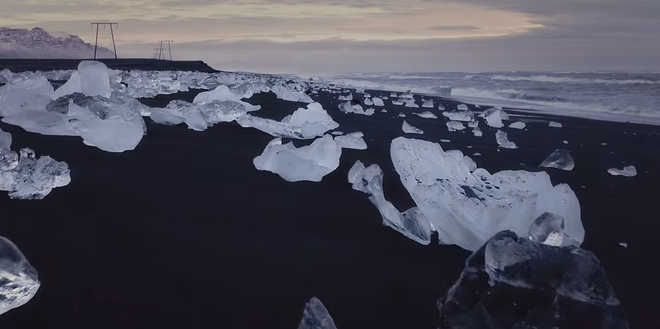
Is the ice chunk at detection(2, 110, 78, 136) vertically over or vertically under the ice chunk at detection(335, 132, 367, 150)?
over

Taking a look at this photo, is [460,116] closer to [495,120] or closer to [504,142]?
[495,120]

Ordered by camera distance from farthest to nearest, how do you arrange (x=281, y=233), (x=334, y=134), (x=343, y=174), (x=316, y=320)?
1. (x=334, y=134)
2. (x=343, y=174)
3. (x=281, y=233)
4. (x=316, y=320)

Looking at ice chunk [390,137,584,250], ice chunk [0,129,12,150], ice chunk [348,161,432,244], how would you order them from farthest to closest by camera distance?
ice chunk [0,129,12,150]
ice chunk [348,161,432,244]
ice chunk [390,137,584,250]

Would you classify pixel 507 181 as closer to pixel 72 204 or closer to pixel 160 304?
pixel 160 304

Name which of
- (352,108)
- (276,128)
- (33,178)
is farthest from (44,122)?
(352,108)

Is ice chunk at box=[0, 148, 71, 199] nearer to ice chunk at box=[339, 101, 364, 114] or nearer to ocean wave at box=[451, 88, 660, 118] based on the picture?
ice chunk at box=[339, 101, 364, 114]

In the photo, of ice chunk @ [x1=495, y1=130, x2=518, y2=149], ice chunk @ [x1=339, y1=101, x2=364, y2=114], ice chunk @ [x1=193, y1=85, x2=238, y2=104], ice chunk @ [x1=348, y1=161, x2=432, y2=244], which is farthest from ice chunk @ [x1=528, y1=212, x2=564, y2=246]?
ice chunk @ [x1=339, y1=101, x2=364, y2=114]

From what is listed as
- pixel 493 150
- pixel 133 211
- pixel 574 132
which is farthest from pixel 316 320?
pixel 574 132

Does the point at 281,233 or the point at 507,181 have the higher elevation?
the point at 507,181
